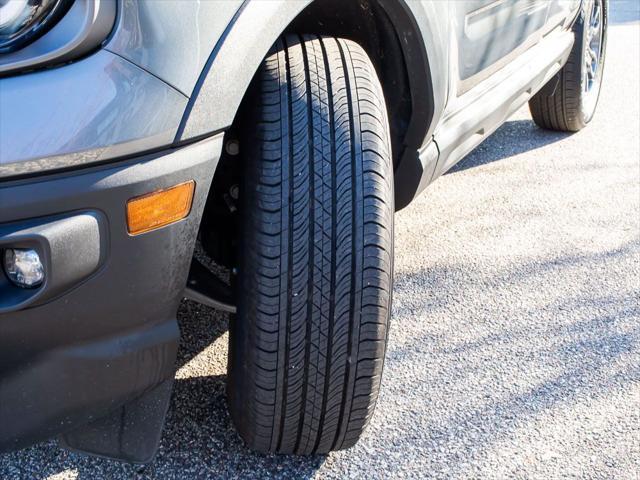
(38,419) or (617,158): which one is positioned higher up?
(38,419)

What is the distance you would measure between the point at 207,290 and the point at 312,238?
276 millimetres

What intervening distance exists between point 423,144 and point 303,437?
31.5 inches

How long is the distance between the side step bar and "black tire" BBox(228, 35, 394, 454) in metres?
0.08

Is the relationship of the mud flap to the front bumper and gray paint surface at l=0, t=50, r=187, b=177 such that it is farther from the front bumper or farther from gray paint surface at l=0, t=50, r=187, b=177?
gray paint surface at l=0, t=50, r=187, b=177

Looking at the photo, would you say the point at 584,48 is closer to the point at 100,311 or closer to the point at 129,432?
the point at 129,432

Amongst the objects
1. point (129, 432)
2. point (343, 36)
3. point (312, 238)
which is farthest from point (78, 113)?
point (343, 36)

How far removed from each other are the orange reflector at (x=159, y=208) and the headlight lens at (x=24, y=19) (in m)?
0.28

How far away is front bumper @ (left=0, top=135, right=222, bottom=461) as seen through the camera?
1.20m

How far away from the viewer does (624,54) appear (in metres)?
5.55

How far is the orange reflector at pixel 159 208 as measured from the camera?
4.13ft

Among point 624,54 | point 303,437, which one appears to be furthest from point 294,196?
point 624,54

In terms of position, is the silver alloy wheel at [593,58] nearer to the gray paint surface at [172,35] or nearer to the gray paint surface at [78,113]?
the gray paint surface at [172,35]

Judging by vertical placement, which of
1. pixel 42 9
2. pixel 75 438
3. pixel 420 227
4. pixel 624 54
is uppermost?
pixel 42 9

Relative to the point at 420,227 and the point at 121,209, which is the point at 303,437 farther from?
the point at 420,227
